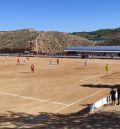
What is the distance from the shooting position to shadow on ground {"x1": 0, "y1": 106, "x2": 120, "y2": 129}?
16.3 meters

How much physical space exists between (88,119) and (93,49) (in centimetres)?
7120

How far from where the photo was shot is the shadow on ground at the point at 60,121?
53.4 feet

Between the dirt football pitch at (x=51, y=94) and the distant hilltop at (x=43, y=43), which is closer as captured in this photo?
the dirt football pitch at (x=51, y=94)

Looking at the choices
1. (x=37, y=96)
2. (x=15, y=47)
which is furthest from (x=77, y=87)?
(x=15, y=47)

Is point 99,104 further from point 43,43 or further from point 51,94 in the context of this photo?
point 43,43

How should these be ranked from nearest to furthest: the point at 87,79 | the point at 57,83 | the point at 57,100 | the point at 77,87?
1. the point at 57,100
2. the point at 77,87
3. the point at 57,83
4. the point at 87,79

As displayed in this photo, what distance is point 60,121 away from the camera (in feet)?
58.6

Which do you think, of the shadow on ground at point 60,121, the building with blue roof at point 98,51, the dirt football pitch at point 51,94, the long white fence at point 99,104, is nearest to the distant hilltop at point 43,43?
the building with blue roof at point 98,51

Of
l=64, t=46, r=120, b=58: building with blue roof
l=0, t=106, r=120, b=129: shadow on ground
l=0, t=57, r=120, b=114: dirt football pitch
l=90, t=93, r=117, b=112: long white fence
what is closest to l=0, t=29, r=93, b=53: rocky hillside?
l=64, t=46, r=120, b=58: building with blue roof

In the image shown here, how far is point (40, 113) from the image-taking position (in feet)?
67.5

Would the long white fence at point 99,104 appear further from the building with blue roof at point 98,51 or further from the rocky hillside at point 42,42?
the rocky hillside at point 42,42

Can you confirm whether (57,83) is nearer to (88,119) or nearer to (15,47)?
(88,119)

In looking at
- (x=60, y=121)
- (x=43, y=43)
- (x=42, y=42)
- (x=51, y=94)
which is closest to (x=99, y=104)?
(x=60, y=121)

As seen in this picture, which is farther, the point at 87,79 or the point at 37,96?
the point at 87,79
